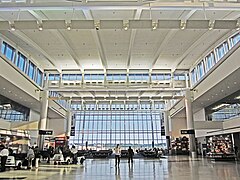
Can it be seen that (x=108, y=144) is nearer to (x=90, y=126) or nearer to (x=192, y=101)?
(x=90, y=126)

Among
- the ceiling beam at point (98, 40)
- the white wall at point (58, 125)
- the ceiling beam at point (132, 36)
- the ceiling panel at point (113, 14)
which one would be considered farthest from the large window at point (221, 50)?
the white wall at point (58, 125)

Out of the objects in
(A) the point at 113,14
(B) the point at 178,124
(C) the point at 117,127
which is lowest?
(C) the point at 117,127

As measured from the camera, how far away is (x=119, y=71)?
2675 cm

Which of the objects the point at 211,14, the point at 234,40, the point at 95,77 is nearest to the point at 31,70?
the point at 95,77

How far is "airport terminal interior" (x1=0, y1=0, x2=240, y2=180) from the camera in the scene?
11281mm

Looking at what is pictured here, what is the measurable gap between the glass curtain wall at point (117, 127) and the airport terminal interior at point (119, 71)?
209 inches

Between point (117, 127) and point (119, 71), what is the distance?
1562 centimetres

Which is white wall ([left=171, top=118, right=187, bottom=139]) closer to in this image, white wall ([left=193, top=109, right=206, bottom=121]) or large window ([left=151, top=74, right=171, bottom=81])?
white wall ([left=193, top=109, right=206, bottom=121])

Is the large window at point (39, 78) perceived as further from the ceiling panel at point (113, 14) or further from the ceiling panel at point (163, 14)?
the ceiling panel at point (163, 14)

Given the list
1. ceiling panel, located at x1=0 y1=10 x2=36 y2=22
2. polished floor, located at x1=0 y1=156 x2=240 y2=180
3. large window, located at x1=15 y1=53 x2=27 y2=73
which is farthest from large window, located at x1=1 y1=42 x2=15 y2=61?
polished floor, located at x1=0 y1=156 x2=240 y2=180

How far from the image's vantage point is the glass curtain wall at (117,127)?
38375 millimetres

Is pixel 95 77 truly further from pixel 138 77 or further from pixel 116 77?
pixel 138 77

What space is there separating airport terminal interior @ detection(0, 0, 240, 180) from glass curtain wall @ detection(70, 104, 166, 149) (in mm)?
5305

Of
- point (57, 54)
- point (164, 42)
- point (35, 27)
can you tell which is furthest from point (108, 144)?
point (35, 27)
